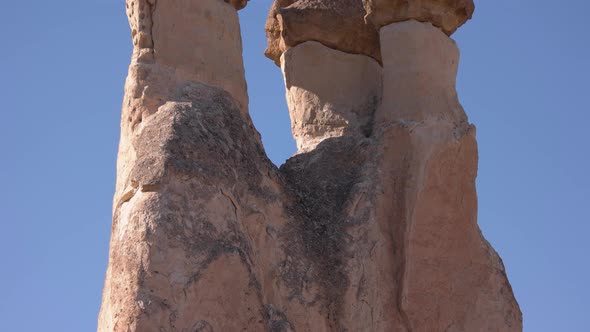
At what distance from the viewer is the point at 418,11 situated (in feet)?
32.3

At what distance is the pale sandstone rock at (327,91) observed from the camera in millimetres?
10070

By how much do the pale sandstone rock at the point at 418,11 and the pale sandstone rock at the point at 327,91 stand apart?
480 mm

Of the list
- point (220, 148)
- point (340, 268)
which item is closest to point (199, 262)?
point (220, 148)

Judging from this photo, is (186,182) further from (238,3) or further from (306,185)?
(238,3)

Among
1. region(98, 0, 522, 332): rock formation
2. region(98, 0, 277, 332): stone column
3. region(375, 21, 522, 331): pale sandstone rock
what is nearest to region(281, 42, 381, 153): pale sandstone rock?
region(98, 0, 522, 332): rock formation

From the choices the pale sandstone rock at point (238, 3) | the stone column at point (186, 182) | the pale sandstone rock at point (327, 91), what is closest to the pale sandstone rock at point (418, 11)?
the pale sandstone rock at point (327, 91)

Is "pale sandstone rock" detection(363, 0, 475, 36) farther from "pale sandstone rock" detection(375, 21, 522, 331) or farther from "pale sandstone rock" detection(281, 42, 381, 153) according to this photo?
"pale sandstone rock" detection(281, 42, 381, 153)

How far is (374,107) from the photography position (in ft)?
33.2

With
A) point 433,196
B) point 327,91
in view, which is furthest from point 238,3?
point 433,196

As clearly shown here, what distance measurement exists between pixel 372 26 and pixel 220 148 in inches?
113

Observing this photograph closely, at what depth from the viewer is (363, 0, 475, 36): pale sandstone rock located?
32.3 ft

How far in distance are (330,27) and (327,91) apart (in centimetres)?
57

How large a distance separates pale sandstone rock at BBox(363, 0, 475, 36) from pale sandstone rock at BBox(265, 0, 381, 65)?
336 millimetres

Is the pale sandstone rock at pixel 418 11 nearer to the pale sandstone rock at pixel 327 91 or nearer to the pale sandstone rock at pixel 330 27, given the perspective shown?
the pale sandstone rock at pixel 330 27
